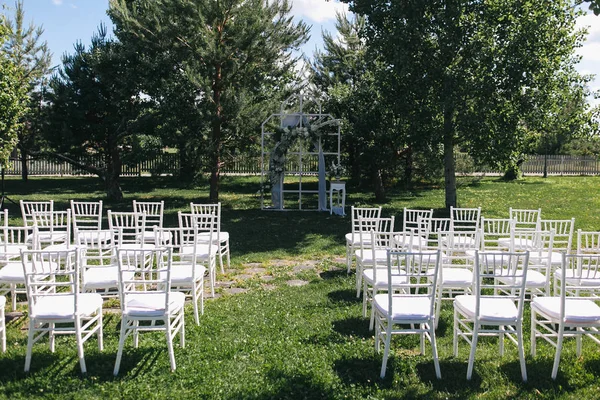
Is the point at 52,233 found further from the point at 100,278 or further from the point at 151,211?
the point at 151,211

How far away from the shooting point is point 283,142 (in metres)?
14.8

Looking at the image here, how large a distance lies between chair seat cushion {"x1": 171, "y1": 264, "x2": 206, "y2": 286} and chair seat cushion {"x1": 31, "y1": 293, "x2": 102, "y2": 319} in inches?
34.3

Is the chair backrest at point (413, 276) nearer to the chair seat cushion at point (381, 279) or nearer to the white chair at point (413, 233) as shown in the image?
the chair seat cushion at point (381, 279)

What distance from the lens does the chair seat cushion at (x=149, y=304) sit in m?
4.36

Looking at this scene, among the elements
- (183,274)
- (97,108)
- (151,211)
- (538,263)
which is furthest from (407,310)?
(97,108)

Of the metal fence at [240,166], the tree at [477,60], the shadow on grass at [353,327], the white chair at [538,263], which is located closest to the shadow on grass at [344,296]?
the shadow on grass at [353,327]

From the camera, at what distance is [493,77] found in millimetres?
12594

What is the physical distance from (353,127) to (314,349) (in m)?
12.0

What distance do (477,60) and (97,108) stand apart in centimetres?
1263

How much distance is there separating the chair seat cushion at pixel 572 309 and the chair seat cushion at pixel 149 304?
346 cm

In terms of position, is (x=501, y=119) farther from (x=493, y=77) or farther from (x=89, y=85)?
(x=89, y=85)

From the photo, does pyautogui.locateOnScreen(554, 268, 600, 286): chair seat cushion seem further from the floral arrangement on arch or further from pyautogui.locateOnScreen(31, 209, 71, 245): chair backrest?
the floral arrangement on arch

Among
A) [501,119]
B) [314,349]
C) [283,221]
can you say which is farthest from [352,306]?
[501,119]

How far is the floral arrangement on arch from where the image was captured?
579 inches
